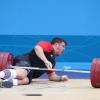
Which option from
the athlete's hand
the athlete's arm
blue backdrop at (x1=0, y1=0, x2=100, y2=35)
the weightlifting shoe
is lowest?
the weightlifting shoe

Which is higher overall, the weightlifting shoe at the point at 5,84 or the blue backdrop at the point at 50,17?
the blue backdrop at the point at 50,17

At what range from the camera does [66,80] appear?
6051 mm

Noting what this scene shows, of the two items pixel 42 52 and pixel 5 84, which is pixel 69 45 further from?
pixel 5 84

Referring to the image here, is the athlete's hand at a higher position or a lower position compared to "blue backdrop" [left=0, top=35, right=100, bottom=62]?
lower

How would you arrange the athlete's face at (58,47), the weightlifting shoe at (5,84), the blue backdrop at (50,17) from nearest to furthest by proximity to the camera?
1. the weightlifting shoe at (5,84)
2. the athlete's face at (58,47)
3. the blue backdrop at (50,17)

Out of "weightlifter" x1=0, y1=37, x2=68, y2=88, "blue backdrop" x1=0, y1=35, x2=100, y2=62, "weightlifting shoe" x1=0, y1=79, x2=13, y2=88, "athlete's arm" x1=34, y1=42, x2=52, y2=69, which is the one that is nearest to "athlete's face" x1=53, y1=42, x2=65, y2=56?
"weightlifter" x1=0, y1=37, x2=68, y2=88

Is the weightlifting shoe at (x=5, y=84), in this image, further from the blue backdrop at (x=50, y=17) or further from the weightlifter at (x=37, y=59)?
the blue backdrop at (x=50, y=17)

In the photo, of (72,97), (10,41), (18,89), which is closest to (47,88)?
(18,89)

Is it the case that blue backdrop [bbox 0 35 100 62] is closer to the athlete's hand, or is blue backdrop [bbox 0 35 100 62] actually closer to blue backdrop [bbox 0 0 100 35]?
blue backdrop [bbox 0 0 100 35]

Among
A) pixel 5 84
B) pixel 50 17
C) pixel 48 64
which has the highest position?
pixel 50 17

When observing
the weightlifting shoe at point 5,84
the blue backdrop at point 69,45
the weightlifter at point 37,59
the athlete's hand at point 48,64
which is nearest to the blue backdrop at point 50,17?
the blue backdrop at point 69,45

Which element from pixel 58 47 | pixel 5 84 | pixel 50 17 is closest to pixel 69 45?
pixel 50 17

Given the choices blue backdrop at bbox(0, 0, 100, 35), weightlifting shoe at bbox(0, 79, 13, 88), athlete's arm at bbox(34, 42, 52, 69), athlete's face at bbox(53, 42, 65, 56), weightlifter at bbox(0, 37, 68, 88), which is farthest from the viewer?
blue backdrop at bbox(0, 0, 100, 35)

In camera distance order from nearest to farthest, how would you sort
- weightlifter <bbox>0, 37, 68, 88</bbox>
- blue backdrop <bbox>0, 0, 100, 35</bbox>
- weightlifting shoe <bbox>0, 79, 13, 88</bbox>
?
weightlifting shoe <bbox>0, 79, 13, 88</bbox>, weightlifter <bbox>0, 37, 68, 88</bbox>, blue backdrop <bbox>0, 0, 100, 35</bbox>
